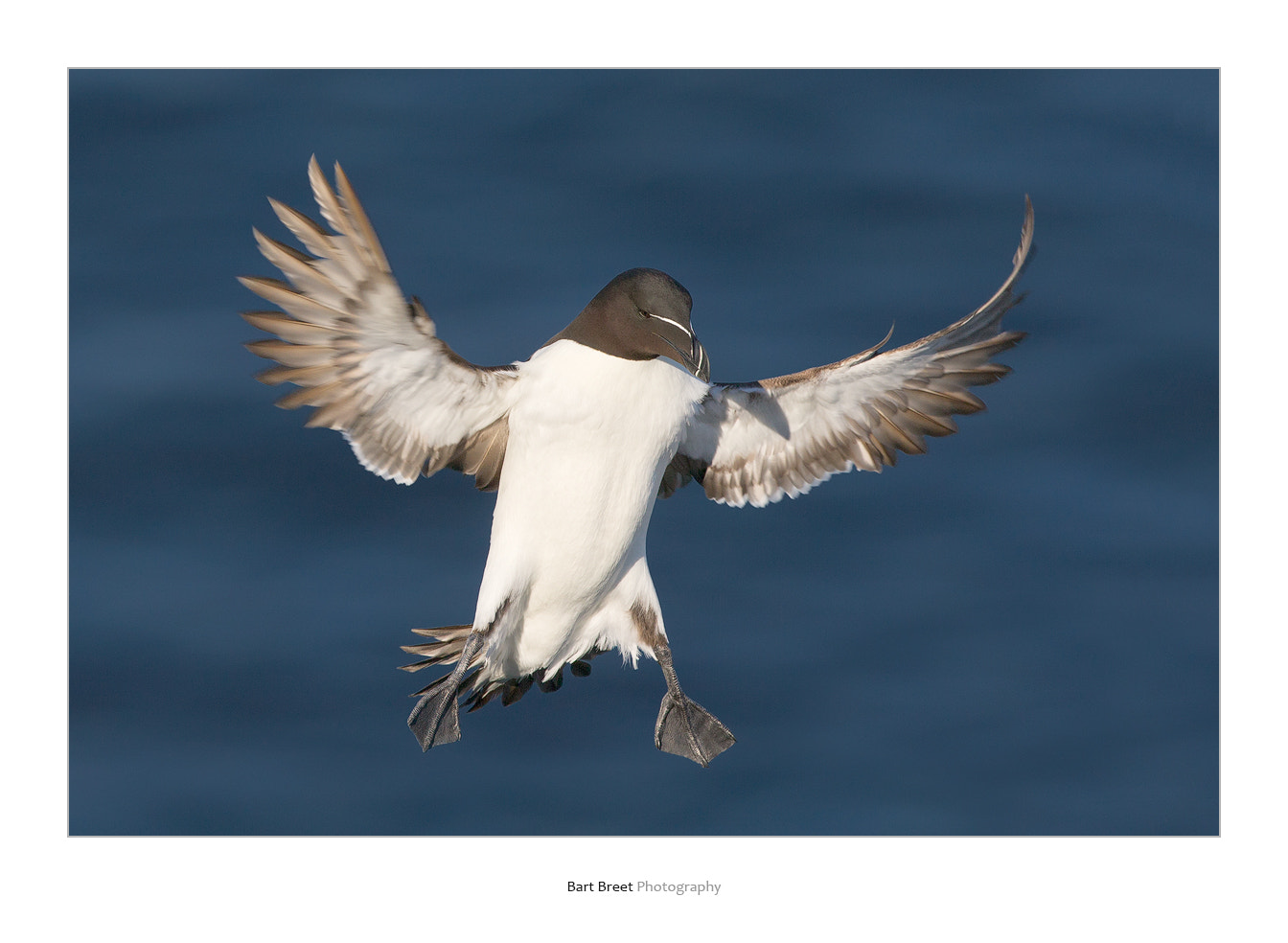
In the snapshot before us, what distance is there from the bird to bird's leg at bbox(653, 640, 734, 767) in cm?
1

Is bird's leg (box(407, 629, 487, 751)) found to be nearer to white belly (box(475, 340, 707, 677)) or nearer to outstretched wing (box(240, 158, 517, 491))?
white belly (box(475, 340, 707, 677))

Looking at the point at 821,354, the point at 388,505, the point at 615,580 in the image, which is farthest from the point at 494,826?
the point at 821,354

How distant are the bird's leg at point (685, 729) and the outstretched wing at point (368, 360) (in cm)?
159

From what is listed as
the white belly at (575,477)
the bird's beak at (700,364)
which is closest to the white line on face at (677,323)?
the bird's beak at (700,364)

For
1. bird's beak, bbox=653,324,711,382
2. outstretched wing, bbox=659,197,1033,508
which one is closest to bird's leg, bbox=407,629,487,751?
outstretched wing, bbox=659,197,1033,508

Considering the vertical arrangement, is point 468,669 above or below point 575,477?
below

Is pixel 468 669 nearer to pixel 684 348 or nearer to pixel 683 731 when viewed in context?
pixel 683 731

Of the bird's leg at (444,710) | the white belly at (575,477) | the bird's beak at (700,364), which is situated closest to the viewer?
the bird's beak at (700,364)

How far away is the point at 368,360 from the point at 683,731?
9.32 feet

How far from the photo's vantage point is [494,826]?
1295cm

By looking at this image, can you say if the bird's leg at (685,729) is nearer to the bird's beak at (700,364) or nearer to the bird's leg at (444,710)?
the bird's leg at (444,710)

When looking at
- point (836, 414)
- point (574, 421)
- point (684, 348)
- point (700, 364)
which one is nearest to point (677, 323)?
point (684, 348)

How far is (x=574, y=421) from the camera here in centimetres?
901

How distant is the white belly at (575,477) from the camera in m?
9.01
